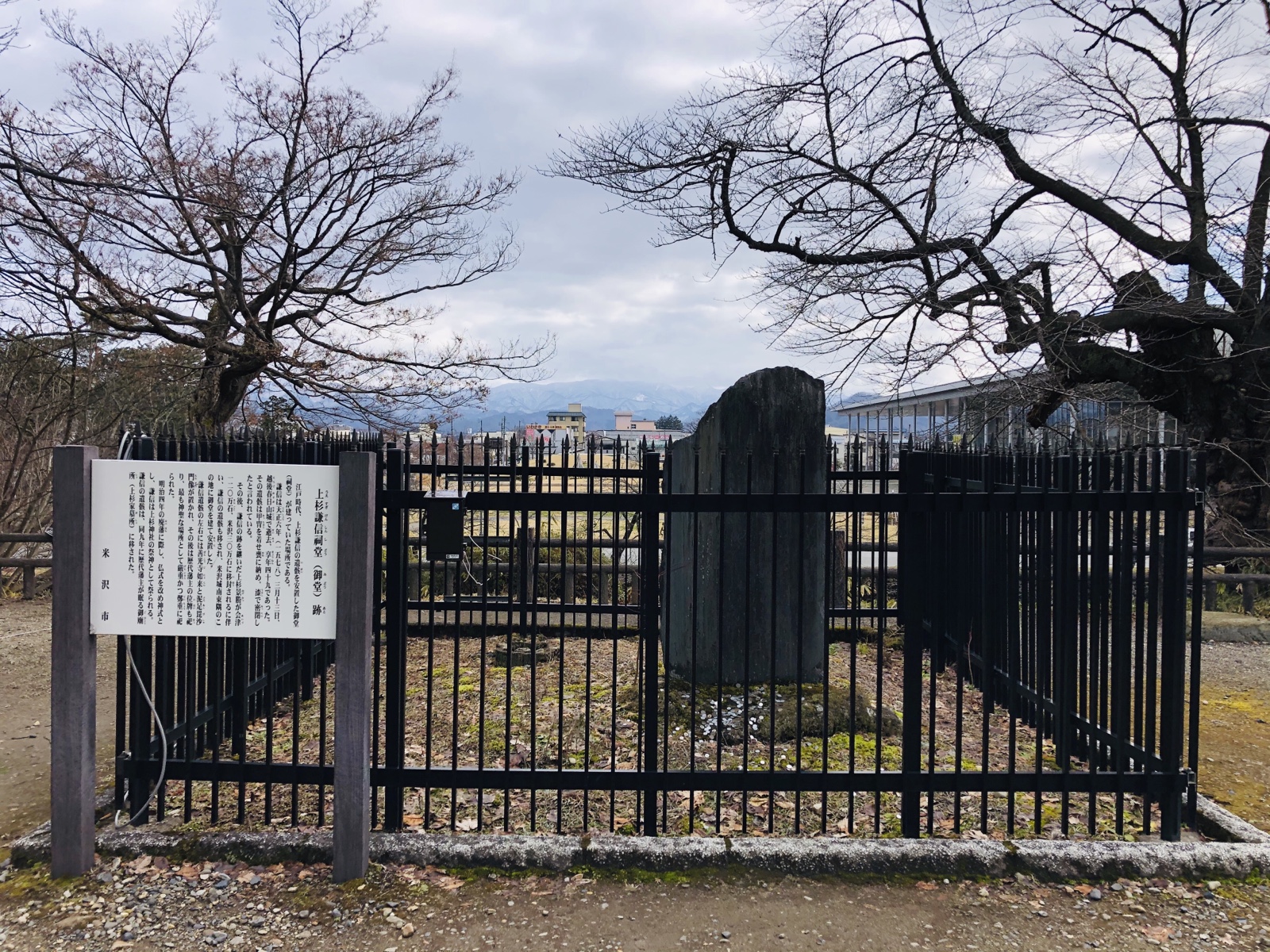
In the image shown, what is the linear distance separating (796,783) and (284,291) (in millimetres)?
10630

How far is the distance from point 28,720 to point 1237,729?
8.92 metres

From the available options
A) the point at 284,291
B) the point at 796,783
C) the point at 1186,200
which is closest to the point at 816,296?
the point at 1186,200

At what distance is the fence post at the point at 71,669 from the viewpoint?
3.43m

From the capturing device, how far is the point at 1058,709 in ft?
14.0

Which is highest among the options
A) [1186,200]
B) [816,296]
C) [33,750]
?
[1186,200]

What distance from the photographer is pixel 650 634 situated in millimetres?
3621

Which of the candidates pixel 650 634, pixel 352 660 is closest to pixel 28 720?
pixel 352 660

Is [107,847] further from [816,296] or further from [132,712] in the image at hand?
[816,296]

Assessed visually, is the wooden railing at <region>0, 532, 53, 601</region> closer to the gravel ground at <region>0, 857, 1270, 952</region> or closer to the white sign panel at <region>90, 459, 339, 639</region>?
the white sign panel at <region>90, 459, 339, 639</region>

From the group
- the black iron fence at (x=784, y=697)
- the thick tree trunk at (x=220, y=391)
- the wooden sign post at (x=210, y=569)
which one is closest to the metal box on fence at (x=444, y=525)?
the black iron fence at (x=784, y=697)

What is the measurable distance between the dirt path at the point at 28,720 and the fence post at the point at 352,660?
184cm

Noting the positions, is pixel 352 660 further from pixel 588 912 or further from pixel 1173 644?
pixel 1173 644

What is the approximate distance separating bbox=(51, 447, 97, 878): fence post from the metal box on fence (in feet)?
4.81

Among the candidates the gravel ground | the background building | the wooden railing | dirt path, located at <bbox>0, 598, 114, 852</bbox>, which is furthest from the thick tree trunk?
the gravel ground
